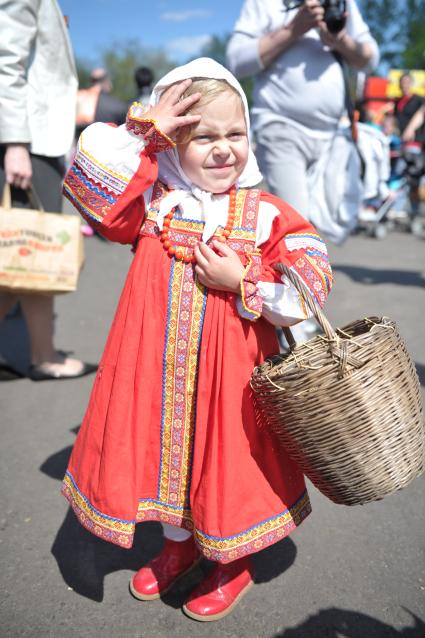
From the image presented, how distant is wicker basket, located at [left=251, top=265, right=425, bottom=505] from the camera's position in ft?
5.03

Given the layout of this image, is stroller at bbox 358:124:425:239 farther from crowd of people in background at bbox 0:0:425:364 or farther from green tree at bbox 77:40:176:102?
green tree at bbox 77:40:176:102

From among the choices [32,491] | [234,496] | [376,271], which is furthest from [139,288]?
[376,271]

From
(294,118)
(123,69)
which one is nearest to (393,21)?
(123,69)

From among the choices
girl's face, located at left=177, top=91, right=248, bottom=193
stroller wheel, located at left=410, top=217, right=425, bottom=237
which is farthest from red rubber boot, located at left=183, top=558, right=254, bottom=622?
stroller wheel, located at left=410, top=217, right=425, bottom=237

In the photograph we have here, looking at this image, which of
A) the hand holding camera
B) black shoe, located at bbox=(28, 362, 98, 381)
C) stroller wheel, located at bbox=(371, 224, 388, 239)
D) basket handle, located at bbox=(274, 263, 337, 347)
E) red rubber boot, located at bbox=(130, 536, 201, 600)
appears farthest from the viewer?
stroller wheel, located at bbox=(371, 224, 388, 239)

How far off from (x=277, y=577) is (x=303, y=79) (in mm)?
2439

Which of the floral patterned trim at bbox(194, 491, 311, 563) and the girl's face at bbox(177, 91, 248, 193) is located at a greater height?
the girl's face at bbox(177, 91, 248, 193)

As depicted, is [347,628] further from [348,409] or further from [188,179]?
[188,179]

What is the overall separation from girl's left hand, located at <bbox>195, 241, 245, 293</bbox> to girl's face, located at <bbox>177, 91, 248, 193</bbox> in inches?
7.8

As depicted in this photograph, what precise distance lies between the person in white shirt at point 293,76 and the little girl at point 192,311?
162 cm

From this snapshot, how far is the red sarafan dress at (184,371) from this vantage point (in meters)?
1.77

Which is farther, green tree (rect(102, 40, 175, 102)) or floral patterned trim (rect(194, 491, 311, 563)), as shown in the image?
green tree (rect(102, 40, 175, 102))

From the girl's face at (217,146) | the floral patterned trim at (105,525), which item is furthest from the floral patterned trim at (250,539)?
the girl's face at (217,146)

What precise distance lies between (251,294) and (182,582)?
1043 mm
